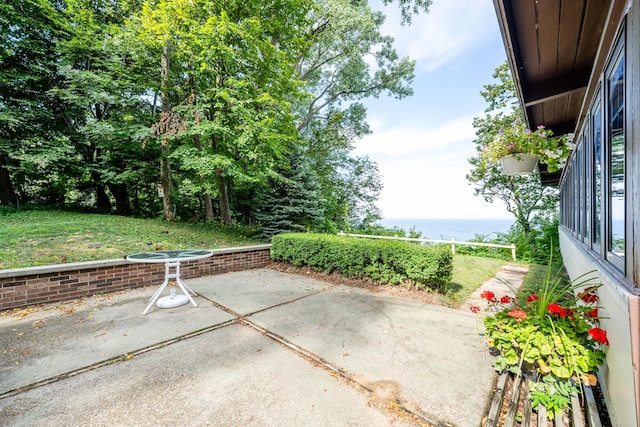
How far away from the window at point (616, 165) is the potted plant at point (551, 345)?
339 millimetres

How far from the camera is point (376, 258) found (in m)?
4.90

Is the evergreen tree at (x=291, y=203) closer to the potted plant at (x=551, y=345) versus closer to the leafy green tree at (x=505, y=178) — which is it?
the potted plant at (x=551, y=345)

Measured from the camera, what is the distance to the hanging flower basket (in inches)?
135

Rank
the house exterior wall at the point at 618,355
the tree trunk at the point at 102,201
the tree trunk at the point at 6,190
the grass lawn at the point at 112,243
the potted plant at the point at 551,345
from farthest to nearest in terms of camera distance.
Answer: the tree trunk at the point at 102,201
the tree trunk at the point at 6,190
the grass lawn at the point at 112,243
the potted plant at the point at 551,345
the house exterior wall at the point at 618,355

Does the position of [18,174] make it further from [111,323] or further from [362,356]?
[362,356]

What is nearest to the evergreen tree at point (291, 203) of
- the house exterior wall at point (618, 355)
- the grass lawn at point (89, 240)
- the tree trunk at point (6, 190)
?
the grass lawn at point (89, 240)

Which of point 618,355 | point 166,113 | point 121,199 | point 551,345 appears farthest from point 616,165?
point 121,199

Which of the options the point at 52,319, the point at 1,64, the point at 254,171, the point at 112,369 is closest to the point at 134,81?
the point at 1,64

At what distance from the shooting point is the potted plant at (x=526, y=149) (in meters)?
3.32

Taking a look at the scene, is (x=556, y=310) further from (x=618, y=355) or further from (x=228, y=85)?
→ (x=228, y=85)

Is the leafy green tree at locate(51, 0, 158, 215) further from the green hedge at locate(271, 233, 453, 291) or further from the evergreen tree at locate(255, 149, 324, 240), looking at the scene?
the green hedge at locate(271, 233, 453, 291)

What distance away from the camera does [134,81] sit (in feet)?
30.8

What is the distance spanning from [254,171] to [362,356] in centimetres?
581

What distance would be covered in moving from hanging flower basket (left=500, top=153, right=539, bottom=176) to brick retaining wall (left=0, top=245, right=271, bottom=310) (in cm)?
590
